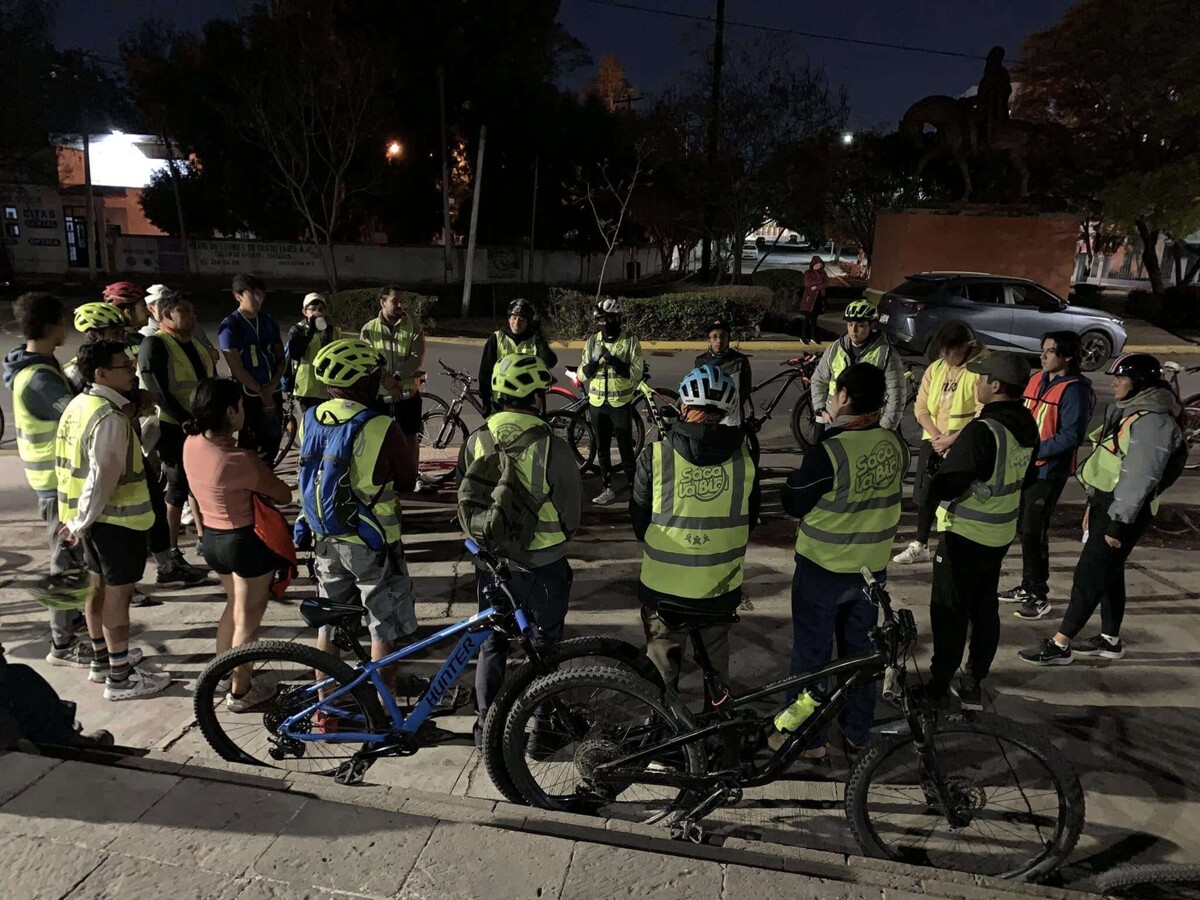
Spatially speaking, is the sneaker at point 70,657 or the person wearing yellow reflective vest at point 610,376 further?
the person wearing yellow reflective vest at point 610,376

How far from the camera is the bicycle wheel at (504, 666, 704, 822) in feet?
10.4

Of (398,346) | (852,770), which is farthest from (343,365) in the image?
(398,346)

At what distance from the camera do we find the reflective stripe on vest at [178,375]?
218 inches

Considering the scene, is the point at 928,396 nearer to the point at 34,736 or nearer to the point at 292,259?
the point at 34,736

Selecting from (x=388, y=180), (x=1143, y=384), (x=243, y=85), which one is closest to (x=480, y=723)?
(x=1143, y=384)

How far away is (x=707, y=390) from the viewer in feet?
10.9

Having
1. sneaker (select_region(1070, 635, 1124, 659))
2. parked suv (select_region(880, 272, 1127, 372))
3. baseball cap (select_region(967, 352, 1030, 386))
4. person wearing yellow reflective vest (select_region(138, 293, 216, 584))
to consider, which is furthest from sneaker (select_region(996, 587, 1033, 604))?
parked suv (select_region(880, 272, 1127, 372))

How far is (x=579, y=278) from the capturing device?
118 feet

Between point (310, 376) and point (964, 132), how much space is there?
62.2ft

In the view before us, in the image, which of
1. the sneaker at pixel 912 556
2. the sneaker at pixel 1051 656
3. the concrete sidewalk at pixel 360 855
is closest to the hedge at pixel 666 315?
the sneaker at pixel 912 556

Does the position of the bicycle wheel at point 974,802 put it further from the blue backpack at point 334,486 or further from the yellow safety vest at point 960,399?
the yellow safety vest at point 960,399

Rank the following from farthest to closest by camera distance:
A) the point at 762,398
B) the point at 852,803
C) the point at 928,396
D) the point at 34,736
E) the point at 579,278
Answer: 1. the point at 579,278
2. the point at 762,398
3. the point at 928,396
4. the point at 34,736
5. the point at 852,803

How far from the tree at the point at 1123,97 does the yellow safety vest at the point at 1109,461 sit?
18.7 metres

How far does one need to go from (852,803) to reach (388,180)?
29226 millimetres
